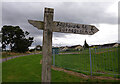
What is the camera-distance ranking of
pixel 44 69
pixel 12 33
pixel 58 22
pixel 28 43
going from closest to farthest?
1. pixel 44 69
2. pixel 58 22
3. pixel 12 33
4. pixel 28 43

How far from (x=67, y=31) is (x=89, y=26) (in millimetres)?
767

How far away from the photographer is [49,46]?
3020mm

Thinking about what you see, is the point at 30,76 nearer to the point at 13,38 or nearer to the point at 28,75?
the point at 28,75

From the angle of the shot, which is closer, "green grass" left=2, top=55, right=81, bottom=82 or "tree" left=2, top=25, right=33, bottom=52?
"green grass" left=2, top=55, right=81, bottom=82

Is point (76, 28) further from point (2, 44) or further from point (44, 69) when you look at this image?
point (2, 44)

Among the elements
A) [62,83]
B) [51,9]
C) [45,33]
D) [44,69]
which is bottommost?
[62,83]

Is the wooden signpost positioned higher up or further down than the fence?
higher up

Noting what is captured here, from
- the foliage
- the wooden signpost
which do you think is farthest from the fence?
the wooden signpost

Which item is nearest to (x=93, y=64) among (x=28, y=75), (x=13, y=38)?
(x=28, y=75)

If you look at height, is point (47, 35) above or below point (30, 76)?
above

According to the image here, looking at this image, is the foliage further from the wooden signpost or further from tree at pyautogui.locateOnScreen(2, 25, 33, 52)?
tree at pyautogui.locateOnScreen(2, 25, 33, 52)

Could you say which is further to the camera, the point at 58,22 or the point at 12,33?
the point at 12,33

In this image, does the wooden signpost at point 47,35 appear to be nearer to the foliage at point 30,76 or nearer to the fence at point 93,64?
the foliage at point 30,76

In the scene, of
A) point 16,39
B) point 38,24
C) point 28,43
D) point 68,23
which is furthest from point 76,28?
point 28,43
